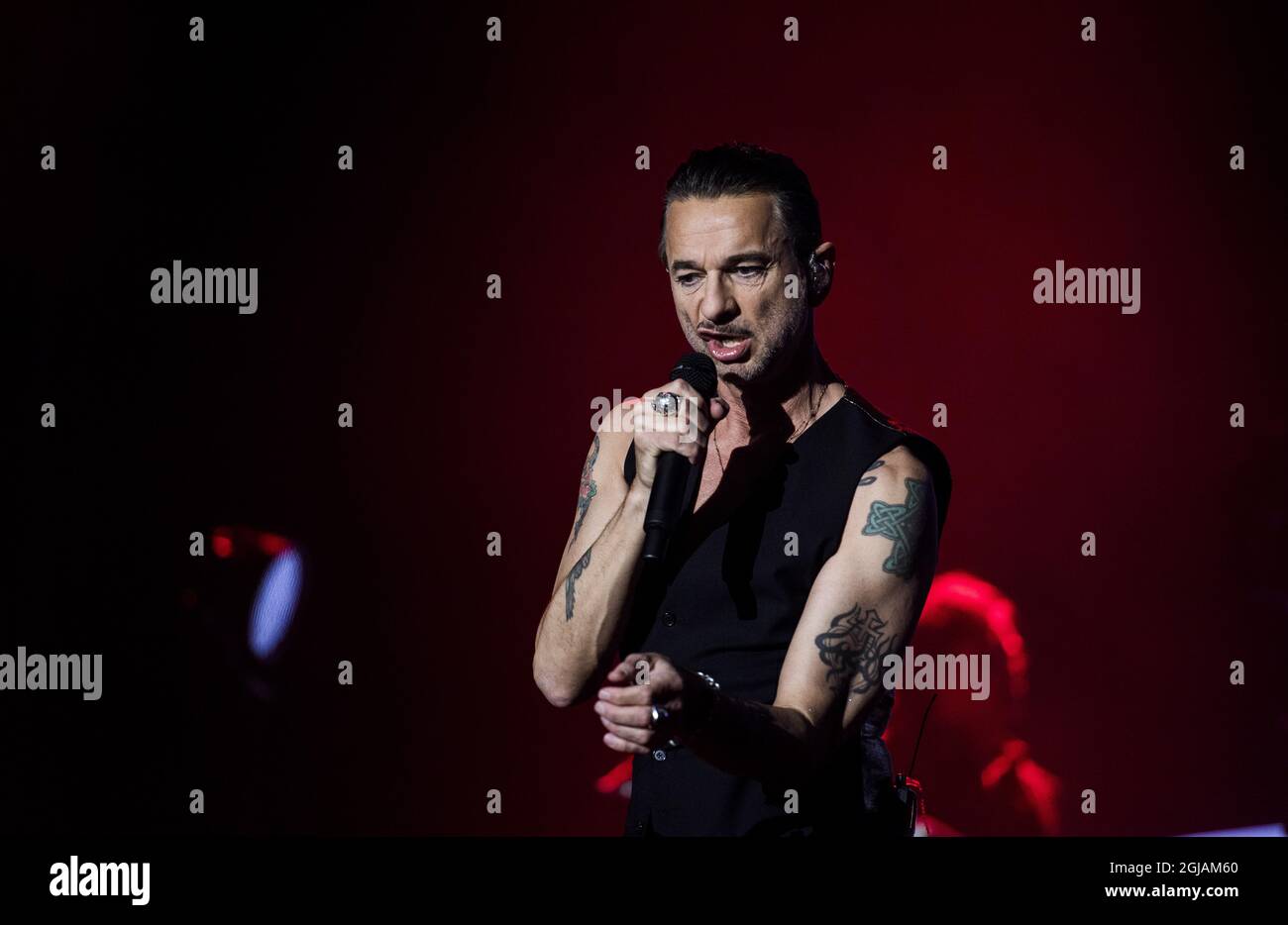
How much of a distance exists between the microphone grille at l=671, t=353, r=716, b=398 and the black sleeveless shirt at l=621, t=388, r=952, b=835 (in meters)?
0.21

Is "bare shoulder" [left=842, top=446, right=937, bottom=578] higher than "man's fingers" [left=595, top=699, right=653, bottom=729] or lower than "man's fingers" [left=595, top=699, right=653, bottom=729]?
higher

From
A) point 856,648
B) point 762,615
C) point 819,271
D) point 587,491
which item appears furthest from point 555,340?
point 856,648

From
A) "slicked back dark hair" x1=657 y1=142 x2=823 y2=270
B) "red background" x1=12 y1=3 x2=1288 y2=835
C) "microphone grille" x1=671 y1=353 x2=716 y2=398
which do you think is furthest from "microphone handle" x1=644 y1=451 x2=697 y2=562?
"red background" x1=12 y1=3 x2=1288 y2=835

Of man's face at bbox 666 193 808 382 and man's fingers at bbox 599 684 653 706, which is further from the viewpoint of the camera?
man's face at bbox 666 193 808 382

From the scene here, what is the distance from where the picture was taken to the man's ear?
2.22 meters

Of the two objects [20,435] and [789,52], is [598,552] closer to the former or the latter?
[789,52]

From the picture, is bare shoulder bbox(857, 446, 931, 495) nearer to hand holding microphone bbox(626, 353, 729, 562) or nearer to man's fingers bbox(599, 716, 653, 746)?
hand holding microphone bbox(626, 353, 729, 562)

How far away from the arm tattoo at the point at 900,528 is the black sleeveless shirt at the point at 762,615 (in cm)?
6

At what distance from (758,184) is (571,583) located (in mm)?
741

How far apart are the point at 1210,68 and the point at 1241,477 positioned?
3.82ft

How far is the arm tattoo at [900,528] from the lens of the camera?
199 cm

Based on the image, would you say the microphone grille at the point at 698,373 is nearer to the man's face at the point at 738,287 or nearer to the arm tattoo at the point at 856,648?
the man's face at the point at 738,287

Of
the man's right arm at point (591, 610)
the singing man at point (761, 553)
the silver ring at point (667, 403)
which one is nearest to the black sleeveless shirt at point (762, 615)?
the singing man at point (761, 553)

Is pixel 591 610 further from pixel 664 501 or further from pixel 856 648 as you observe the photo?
pixel 856 648
